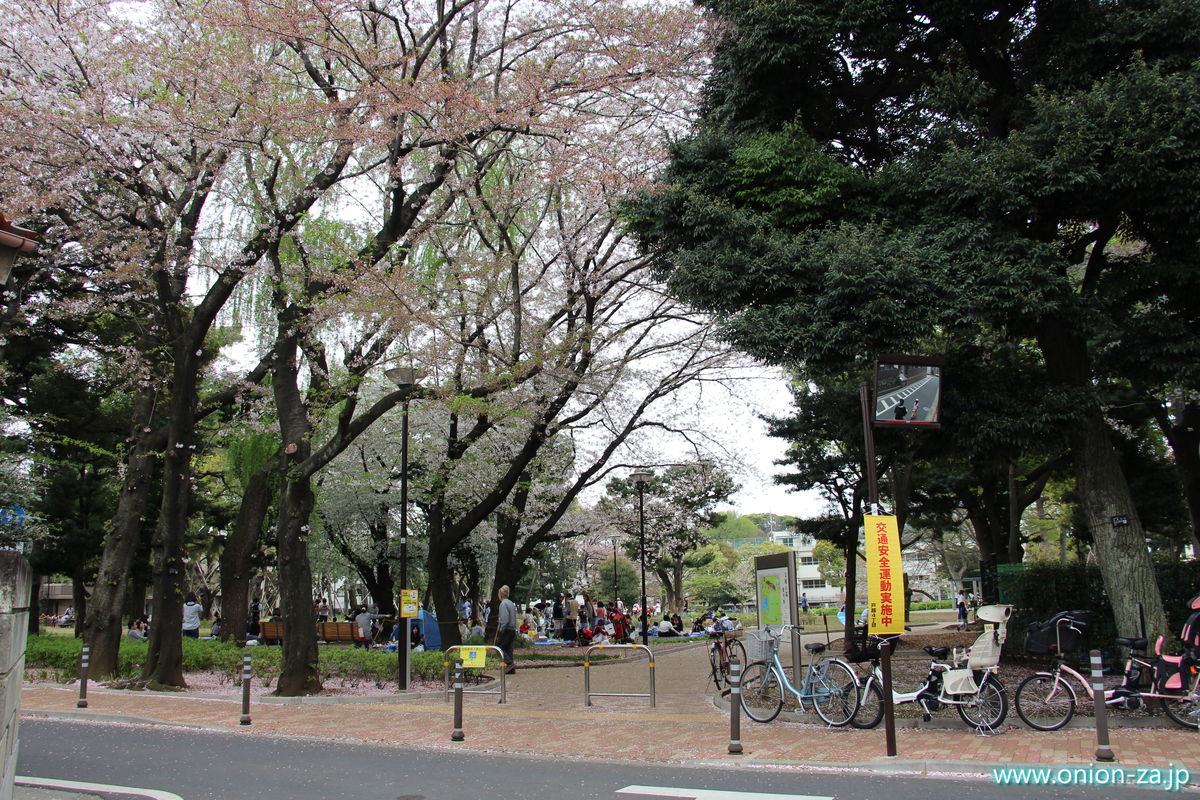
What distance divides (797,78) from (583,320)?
6857mm

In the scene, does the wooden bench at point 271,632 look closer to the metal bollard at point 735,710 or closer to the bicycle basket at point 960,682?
the metal bollard at point 735,710

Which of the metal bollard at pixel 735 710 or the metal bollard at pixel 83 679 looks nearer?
the metal bollard at pixel 735 710

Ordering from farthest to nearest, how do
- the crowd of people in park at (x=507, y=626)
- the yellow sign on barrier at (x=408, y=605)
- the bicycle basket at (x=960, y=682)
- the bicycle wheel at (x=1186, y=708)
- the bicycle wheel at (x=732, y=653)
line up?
the crowd of people in park at (x=507, y=626) → the yellow sign on barrier at (x=408, y=605) → the bicycle wheel at (x=732, y=653) → the bicycle basket at (x=960, y=682) → the bicycle wheel at (x=1186, y=708)

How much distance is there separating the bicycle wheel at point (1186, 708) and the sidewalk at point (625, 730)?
0.13 metres

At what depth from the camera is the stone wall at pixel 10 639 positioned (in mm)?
4711

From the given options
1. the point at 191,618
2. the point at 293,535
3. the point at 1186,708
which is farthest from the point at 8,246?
the point at 191,618

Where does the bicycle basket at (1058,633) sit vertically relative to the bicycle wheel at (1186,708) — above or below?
above

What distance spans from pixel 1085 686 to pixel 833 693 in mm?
2725

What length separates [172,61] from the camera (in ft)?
42.9

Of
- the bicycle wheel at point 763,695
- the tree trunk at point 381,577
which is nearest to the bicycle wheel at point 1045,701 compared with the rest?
the bicycle wheel at point 763,695

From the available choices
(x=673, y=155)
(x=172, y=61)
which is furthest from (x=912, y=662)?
(x=172, y=61)

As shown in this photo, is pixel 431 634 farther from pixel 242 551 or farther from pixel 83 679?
pixel 83 679

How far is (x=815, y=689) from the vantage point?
10281 mm

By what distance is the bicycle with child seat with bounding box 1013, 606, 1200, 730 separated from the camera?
29.0 feet
